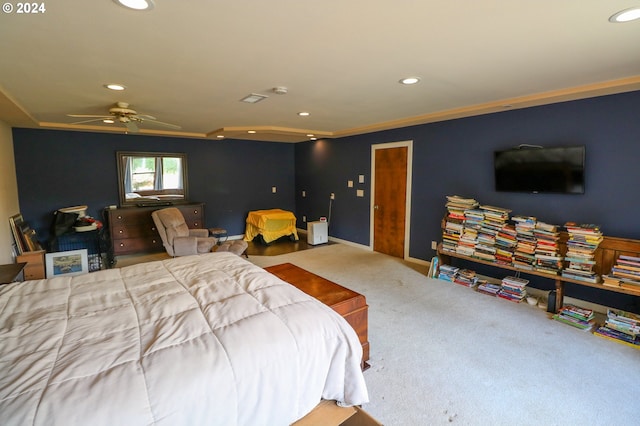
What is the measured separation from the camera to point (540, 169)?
139 inches

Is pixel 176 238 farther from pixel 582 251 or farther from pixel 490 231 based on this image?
pixel 582 251

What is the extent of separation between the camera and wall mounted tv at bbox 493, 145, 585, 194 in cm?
330

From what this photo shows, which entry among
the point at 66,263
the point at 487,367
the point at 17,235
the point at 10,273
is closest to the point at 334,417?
the point at 487,367

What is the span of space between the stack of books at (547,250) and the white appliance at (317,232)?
12.8ft

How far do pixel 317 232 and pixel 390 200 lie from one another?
1.75 m

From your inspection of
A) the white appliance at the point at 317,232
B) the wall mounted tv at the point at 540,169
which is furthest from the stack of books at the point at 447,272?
the white appliance at the point at 317,232

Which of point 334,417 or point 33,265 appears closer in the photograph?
point 334,417

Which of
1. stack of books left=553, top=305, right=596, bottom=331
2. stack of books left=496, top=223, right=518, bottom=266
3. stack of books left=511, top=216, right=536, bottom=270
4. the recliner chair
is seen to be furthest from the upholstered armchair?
stack of books left=553, top=305, right=596, bottom=331

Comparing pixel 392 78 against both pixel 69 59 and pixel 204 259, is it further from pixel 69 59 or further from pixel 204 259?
pixel 69 59

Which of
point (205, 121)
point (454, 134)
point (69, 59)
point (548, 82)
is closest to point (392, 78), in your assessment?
point (548, 82)

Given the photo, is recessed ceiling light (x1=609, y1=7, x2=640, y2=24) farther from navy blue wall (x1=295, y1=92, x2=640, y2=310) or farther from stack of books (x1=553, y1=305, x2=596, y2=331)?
stack of books (x1=553, y1=305, x2=596, y2=331)

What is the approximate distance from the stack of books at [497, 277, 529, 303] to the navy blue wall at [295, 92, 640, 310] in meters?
0.31

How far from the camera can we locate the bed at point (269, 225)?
6402 millimetres

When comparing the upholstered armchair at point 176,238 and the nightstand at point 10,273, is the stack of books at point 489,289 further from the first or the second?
the nightstand at point 10,273
